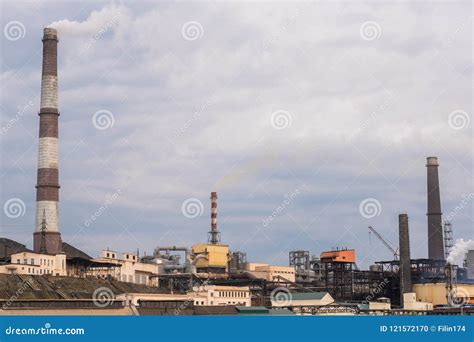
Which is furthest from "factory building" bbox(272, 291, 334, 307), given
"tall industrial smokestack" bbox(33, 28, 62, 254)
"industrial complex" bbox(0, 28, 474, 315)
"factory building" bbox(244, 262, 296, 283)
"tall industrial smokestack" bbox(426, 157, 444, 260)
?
"tall industrial smokestack" bbox(426, 157, 444, 260)

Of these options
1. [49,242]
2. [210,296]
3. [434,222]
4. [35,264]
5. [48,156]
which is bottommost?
[210,296]

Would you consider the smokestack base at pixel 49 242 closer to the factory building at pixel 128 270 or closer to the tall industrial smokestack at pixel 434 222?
the factory building at pixel 128 270

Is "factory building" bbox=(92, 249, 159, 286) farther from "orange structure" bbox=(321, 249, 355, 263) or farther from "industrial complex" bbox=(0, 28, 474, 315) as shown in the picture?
"orange structure" bbox=(321, 249, 355, 263)

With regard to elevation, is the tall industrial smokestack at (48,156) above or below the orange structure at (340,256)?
above

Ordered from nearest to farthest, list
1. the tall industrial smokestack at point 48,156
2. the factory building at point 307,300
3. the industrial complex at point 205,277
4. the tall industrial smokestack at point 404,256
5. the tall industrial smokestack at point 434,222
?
the industrial complex at point 205,277 < the factory building at point 307,300 < the tall industrial smokestack at point 48,156 < the tall industrial smokestack at point 404,256 < the tall industrial smokestack at point 434,222

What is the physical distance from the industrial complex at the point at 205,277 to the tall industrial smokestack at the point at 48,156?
4.5 inches

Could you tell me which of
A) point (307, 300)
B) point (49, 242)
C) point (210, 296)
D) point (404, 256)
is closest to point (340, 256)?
point (404, 256)

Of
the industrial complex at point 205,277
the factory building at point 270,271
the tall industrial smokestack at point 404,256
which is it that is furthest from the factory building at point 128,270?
the tall industrial smokestack at point 404,256

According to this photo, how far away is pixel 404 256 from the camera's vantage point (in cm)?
9819

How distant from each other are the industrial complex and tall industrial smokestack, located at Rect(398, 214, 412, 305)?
4.9 inches

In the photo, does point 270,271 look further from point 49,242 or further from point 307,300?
point 49,242

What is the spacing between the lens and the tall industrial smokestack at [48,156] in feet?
293

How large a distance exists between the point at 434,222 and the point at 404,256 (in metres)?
16.0

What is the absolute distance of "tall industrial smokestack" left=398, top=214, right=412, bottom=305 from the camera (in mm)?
97938
